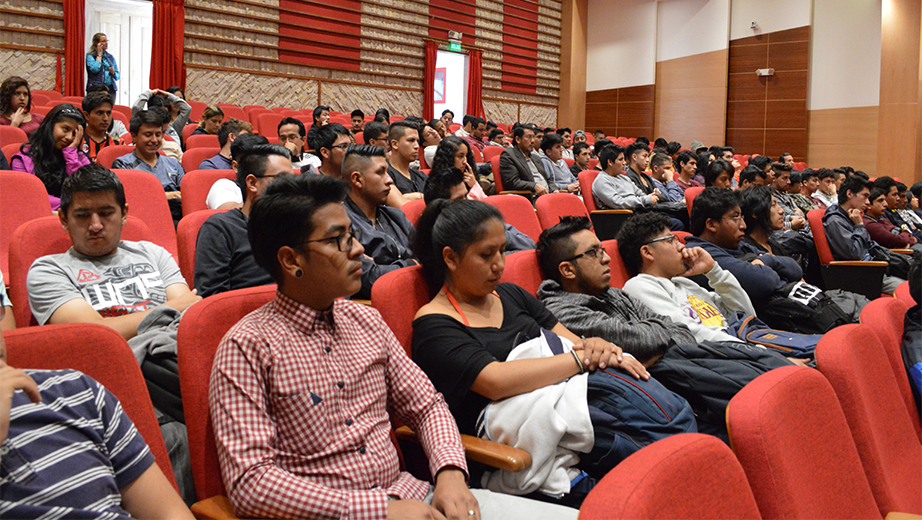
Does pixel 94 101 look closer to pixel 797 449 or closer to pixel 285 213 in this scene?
pixel 285 213

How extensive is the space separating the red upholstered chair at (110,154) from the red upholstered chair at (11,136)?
0.56m

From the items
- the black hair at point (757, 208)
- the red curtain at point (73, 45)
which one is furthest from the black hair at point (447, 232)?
the red curtain at point (73, 45)

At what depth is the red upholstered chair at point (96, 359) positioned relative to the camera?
1.01m

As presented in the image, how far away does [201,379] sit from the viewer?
1216 mm

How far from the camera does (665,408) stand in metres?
1.51

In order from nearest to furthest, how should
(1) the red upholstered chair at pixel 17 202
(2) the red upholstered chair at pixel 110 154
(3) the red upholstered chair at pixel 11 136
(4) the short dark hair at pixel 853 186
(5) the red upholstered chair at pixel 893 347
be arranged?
1. (5) the red upholstered chair at pixel 893 347
2. (1) the red upholstered chair at pixel 17 202
3. (2) the red upholstered chair at pixel 110 154
4. (3) the red upholstered chair at pixel 11 136
5. (4) the short dark hair at pixel 853 186

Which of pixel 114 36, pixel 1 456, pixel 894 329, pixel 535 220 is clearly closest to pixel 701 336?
pixel 894 329

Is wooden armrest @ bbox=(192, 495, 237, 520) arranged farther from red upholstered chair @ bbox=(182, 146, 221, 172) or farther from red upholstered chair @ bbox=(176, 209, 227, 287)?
red upholstered chair @ bbox=(182, 146, 221, 172)

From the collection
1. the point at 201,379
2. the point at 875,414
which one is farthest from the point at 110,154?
the point at 875,414

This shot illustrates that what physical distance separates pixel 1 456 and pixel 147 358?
0.65m

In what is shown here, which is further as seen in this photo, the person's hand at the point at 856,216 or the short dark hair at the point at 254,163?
the person's hand at the point at 856,216

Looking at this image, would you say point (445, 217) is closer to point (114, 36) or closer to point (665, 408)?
point (665, 408)

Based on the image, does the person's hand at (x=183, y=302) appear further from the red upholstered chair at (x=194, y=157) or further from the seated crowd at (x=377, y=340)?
the red upholstered chair at (x=194, y=157)

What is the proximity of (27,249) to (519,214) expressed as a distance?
2.02 meters
